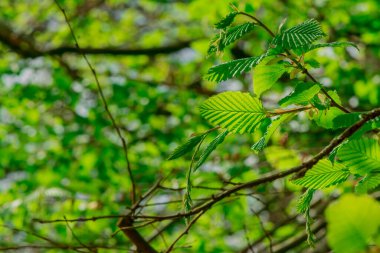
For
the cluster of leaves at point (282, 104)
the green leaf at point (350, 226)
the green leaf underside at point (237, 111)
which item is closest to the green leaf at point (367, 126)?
the cluster of leaves at point (282, 104)

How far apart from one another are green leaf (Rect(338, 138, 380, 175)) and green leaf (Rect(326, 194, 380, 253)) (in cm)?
51

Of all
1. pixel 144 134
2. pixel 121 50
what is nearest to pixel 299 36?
pixel 144 134

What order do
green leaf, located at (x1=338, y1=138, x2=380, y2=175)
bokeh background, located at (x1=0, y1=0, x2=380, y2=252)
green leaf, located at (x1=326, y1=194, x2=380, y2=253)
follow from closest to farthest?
green leaf, located at (x1=326, y1=194, x2=380, y2=253)
green leaf, located at (x1=338, y1=138, x2=380, y2=175)
bokeh background, located at (x1=0, y1=0, x2=380, y2=252)

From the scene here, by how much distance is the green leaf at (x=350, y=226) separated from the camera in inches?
18.4

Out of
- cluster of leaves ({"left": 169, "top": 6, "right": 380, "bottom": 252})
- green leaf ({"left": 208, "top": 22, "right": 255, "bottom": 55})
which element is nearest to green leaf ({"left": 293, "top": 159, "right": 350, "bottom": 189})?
cluster of leaves ({"left": 169, "top": 6, "right": 380, "bottom": 252})

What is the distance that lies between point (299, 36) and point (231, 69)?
160 millimetres

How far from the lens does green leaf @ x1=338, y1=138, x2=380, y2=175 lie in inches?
37.7

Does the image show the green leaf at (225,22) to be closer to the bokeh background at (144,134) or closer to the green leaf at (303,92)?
the green leaf at (303,92)

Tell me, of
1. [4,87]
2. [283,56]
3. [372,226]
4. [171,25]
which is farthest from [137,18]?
[372,226]

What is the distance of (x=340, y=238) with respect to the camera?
1.54 ft

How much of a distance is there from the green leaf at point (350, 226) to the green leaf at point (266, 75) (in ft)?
2.27

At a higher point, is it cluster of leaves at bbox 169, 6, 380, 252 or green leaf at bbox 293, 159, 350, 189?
cluster of leaves at bbox 169, 6, 380, 252

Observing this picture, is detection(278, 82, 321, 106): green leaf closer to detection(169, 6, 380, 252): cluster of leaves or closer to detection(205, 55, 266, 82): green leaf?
detection(169, 6, 380, 252): cluster of leaves

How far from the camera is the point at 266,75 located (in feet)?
3.76
